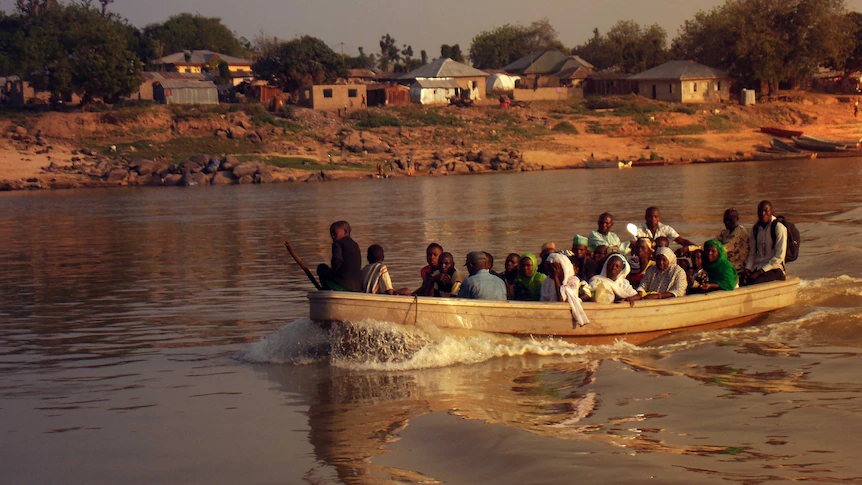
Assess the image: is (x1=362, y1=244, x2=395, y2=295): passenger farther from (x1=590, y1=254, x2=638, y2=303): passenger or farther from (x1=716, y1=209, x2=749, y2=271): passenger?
(x1=716, y1=209, x2=749, y2=271): passenger

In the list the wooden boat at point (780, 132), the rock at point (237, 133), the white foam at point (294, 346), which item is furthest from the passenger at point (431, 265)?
the wooden boat at point (780, 132)

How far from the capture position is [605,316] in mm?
9555

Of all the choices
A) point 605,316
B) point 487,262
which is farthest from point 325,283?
point 605,316

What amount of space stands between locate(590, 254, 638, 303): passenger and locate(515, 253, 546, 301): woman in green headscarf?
567 millimetres

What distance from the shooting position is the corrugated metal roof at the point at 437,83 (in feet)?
195

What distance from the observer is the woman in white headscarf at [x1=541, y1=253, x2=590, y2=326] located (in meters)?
9.30

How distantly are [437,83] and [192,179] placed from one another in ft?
68.3

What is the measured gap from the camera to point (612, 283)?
9664 mm

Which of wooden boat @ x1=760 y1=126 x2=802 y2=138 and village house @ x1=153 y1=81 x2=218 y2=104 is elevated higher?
village house @ x1=153 y1=81 x2=218 y2=104

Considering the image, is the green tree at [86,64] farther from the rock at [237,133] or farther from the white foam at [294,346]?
the white foam at [294,346]

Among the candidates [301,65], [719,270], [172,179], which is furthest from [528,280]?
[301,65]

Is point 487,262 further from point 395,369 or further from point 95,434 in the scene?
point 95,434

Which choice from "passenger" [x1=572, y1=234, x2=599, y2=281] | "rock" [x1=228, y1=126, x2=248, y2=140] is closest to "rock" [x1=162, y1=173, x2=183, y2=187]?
"rock" [x1=228, y1=126, x2=248, y2=140]

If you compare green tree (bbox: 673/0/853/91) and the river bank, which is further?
green tree (bbox: 673/0/853/91)
